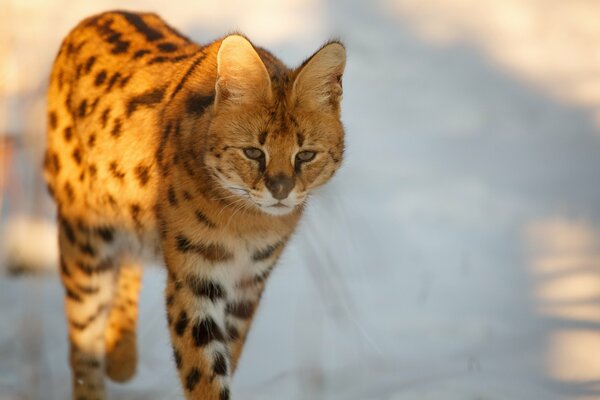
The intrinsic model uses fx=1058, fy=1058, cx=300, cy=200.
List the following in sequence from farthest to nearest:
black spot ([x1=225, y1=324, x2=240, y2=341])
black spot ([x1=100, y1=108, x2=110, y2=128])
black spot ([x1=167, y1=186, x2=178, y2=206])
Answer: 1. black spot ([x1=100, y1=108, x2=110, y2=128])
2. black spot ([x1=225, y1=324, x2=240, y2=341])
3. black spot ([x1=167, y1=186, x2=178, y2=206])

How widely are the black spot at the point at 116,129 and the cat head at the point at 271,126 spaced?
2.56 ft

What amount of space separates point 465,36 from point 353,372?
4425 mm

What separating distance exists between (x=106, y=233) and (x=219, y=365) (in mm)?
1045

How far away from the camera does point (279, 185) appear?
3.93 m

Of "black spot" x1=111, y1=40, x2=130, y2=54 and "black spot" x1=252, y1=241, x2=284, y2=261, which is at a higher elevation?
"black spot" x1=111, y1=40, x2=130, y2=54

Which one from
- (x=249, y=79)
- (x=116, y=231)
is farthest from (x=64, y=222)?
(x=249, y=79)

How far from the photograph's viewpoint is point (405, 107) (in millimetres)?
8211

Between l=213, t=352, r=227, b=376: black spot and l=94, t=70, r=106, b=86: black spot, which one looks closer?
l=213, t=352, r=227, b=376: black spot

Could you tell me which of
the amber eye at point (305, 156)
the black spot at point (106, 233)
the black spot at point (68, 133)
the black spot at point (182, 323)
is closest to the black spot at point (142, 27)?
the black spot at point (68, 133)

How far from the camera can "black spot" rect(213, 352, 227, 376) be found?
4.26 m

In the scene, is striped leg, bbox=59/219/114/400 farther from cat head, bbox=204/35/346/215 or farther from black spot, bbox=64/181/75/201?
cat head, bbox=204/35/346/215

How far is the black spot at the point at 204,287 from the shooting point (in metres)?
4.27

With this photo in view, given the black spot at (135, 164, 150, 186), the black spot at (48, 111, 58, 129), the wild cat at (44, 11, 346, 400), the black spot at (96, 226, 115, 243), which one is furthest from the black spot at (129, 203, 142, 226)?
the black spot at (48, 111, 58, 129)

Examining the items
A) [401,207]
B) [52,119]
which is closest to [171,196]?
[52,119]
